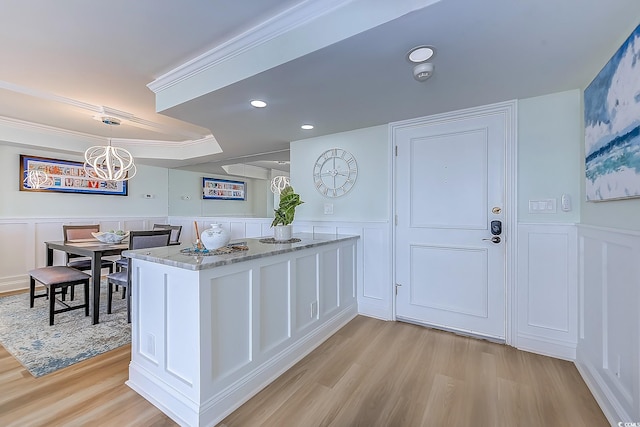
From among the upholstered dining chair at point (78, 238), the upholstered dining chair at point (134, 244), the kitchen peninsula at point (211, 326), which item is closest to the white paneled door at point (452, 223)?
the kitchen peninsula at point (211, 326)

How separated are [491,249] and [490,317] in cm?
59

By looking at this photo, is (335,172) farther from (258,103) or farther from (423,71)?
(423,71)

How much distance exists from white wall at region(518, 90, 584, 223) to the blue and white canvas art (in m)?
0.22

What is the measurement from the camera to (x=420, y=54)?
62.1 inches

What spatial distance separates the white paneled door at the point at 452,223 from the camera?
7.86 ft

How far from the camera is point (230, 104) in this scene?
2.30 m

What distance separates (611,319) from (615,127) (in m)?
1.06

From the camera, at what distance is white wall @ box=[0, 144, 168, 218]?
3.94 meters

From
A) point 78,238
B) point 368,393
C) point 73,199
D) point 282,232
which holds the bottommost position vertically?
point 368,393

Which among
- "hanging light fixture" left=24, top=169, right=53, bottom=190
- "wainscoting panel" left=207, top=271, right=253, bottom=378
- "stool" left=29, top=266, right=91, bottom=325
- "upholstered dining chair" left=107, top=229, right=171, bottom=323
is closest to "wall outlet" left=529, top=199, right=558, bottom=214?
"wainscoting panel" left=207, top=271, right=253, bottom=378

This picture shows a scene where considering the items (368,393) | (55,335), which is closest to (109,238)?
(55,335)

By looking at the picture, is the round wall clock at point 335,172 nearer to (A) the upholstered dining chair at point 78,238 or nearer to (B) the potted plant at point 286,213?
(B) the potted plant at point 286,213

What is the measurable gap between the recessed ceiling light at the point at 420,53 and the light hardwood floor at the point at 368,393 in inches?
79.9

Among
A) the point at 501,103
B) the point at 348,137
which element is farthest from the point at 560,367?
the point at 348,137
